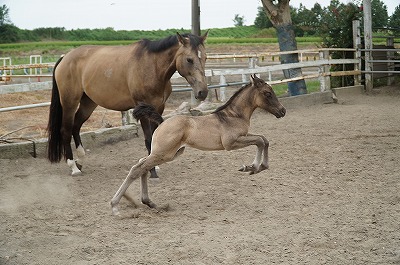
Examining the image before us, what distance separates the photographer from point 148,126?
794 cm

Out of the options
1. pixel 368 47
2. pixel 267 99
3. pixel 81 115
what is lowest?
pixel 81 115

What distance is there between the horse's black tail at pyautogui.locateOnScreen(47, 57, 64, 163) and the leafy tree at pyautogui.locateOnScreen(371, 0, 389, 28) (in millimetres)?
13326

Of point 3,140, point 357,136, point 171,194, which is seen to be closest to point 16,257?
point 171,194

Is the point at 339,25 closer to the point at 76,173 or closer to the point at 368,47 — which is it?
the point at 368,47

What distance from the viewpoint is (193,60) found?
24.8 ft

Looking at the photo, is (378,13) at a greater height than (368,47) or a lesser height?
greater

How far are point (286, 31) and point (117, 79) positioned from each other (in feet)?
31.9

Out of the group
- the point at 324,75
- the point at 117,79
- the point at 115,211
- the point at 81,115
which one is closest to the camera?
the point at 115,211

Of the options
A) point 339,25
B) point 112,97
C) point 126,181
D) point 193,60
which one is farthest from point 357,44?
point 126,181

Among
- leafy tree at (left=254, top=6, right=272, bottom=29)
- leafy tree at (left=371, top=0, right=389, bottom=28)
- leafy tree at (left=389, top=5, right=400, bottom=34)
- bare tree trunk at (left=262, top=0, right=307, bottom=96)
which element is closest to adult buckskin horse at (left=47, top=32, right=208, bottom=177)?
bare tree trunk at (left=262, top=0, right=307, bottom=96)

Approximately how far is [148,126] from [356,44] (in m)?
10.7

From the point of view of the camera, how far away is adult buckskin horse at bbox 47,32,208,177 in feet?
25.1

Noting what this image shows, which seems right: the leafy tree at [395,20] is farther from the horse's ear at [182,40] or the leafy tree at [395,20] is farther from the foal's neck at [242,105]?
the foal's neck at [242,105]

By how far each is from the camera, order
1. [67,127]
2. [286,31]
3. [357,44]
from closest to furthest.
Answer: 1. [67,127]
2. [357,44]
3. [286,31]
